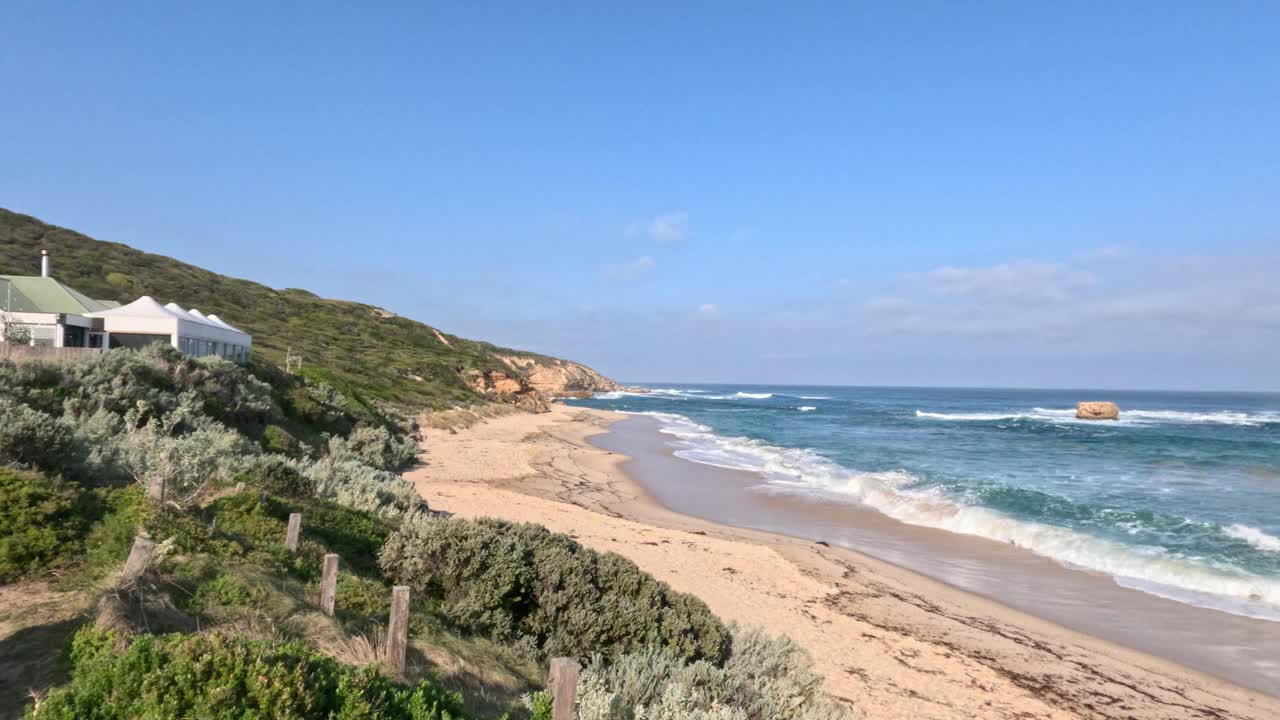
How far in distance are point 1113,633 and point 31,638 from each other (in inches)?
516

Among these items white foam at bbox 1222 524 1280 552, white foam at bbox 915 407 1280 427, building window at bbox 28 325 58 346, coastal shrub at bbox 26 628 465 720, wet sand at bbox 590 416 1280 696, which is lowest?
wet sand at bbox 590 416 1280 696

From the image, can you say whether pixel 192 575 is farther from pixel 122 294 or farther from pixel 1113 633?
pixel 122 294

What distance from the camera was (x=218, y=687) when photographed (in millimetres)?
3264

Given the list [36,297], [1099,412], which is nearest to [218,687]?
[36,297]

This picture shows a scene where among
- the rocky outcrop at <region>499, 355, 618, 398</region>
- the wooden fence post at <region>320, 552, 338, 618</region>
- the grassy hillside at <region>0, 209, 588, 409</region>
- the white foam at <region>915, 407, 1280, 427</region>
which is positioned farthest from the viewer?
the rocky outcrop at <region>499, 355, 618, 398</region>

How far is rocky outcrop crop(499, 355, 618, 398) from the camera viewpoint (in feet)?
301

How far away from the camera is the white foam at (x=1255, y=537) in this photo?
14.8 metres

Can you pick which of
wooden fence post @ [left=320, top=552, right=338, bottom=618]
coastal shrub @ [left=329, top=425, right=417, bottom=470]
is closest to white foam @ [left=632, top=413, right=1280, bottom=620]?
coastal shrub @ [left=329, top=425, right=417, bottom=470]

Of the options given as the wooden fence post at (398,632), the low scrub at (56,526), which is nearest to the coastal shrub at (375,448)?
the low scrub at (56,526)

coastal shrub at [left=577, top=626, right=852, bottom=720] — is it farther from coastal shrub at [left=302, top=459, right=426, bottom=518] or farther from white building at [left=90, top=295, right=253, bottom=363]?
white building at [left=90, top=295, right=253, bottom=363]

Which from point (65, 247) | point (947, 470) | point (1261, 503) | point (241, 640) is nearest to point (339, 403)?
point (241, 640)

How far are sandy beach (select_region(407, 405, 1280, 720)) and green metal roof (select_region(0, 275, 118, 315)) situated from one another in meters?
13.2

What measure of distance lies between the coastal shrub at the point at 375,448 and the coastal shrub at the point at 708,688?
1284 cm

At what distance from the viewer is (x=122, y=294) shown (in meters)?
42.8
